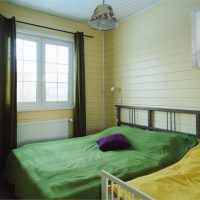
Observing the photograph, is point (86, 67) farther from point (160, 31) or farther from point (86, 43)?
point (160, 31)

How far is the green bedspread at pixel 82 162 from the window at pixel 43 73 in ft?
3.11

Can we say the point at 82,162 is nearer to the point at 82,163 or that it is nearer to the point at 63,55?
the point at 82,163

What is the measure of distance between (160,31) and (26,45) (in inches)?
87.9

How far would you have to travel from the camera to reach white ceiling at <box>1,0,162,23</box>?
A: 3078 mm

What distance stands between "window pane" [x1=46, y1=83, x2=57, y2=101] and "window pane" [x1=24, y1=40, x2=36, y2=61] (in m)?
0.54

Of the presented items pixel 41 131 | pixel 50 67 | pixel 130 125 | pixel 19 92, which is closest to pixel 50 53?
pixel 50 67

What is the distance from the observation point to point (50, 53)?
11.8 ft

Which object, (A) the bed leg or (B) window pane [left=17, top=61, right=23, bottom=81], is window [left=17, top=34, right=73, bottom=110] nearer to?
(B) window pane [left=17, top=61, right=23, bottom=81]

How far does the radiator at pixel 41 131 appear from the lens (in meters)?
3.21

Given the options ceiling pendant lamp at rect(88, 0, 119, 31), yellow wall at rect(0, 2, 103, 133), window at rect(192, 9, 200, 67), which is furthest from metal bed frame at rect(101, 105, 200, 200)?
ceiling pendant lamp at rect(88, 0, 119, 31)

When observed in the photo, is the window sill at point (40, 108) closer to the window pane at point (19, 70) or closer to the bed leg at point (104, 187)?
the window pane at point (19, 70)

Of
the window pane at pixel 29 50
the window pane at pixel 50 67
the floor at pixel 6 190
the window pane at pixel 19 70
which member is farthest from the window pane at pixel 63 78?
the floor at pixel 6 190

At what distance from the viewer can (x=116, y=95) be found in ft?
12.8

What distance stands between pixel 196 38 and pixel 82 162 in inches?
82.9
